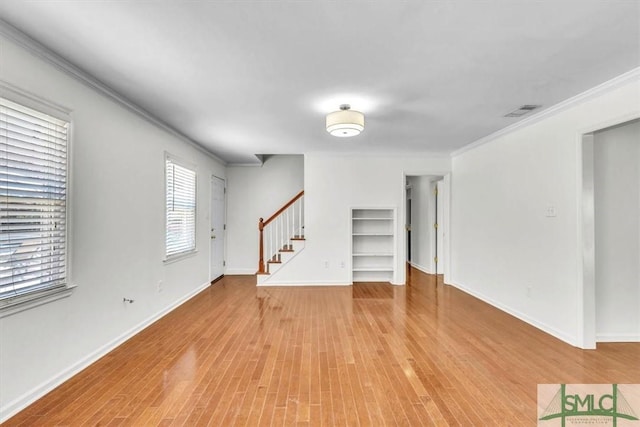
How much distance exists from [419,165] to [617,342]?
3.78 m

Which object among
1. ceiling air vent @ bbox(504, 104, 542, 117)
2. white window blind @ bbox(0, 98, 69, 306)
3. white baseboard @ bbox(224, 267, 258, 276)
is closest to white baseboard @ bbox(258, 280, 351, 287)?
white baseboard @ bbox(224, 267, 258, 276)

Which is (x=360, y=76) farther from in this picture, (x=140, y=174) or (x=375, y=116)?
(x=140, y=174)

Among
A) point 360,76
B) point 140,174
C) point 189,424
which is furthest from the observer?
point 140,174

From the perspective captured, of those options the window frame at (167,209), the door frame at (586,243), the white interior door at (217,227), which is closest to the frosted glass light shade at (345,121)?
the door frame at (586,243)

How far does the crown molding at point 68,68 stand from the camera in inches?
77.5

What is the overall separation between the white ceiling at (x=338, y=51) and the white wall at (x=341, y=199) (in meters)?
2.23

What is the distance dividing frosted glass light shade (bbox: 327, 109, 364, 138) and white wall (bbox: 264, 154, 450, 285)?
2582mm

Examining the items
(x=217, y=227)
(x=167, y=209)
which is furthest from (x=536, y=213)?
(x=217, y=227)

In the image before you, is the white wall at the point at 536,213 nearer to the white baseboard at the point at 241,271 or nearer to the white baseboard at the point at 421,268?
the white baseboard at the point at 421,268

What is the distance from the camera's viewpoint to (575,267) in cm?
312

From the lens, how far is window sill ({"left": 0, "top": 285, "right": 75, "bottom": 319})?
1.94 m

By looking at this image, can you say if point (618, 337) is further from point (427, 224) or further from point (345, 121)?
point (427, 224)

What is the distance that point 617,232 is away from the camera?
3182 millimetres

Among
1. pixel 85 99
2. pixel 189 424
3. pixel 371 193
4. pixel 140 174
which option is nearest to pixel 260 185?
pixel 371 193
